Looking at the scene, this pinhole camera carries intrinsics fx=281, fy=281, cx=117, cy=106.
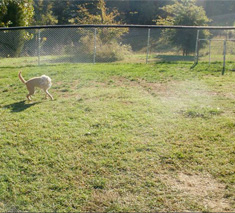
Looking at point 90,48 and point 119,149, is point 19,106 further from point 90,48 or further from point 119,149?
point 90,48

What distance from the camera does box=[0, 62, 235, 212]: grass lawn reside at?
129 inches

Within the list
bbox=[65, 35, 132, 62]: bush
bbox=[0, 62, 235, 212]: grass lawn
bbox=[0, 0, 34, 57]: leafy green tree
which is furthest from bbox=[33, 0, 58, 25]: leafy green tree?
bbox=[0, 62, 235, 212]: grass lawn

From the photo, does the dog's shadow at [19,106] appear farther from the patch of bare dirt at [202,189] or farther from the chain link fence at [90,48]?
the chain link fence at [90,48]

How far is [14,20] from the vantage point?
589 inches

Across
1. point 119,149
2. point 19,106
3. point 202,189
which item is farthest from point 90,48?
point 202,189

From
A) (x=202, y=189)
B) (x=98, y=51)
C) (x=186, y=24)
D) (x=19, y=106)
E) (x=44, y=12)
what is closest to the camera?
(x=202, y=189)

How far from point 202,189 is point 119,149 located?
1392 millimetres

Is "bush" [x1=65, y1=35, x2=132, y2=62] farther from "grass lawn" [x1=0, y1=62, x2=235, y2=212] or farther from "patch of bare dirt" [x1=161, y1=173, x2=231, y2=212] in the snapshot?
"patch of bare dirt" [x1=161, y1=173, x2=231, y2=212]

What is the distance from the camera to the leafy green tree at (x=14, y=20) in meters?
13.4

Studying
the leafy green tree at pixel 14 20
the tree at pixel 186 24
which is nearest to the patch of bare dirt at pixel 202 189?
the leafy green tree at pixel 14 20

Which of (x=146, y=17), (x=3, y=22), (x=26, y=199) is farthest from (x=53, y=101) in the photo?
(x=146, y=17)

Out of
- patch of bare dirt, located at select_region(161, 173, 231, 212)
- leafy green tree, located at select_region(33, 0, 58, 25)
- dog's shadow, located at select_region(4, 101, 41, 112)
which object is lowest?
patch of bare dirt, located at select_region(161, 173, 231, 212)

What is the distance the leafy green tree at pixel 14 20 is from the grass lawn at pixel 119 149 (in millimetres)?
6755

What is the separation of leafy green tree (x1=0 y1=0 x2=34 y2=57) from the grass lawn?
22.2 ft
